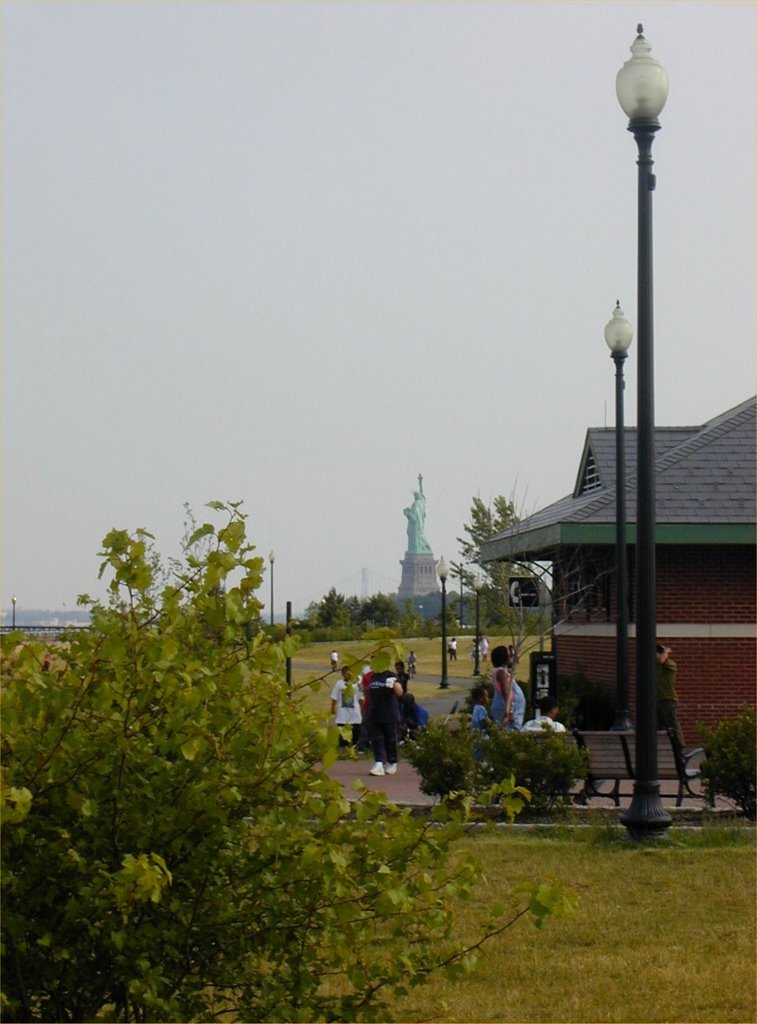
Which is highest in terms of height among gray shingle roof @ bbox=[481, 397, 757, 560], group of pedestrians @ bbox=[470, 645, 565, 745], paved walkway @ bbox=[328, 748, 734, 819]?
gray shingle roof @ bbox=[481, 397, 757, 560]

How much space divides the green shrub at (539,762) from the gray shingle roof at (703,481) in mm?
10981

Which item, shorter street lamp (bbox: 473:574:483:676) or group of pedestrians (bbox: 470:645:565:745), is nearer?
group of pedestrians (bbox: 470:645:565:745)

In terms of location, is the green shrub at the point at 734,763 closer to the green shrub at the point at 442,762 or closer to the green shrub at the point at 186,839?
the green shrub at the point at 442,762

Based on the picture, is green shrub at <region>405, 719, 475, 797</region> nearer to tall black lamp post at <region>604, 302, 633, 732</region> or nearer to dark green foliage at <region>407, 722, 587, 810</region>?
dark green foliage at <region>407, 722, 587, 810</region>

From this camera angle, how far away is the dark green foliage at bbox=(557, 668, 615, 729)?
2591 centimetres

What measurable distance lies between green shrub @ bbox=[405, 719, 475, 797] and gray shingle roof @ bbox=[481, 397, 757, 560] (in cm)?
1073

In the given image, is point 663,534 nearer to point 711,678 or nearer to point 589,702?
point 711,678

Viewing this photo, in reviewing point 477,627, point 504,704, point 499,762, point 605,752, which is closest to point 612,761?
point 605,752

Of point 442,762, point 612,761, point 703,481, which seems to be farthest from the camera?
point 703,481

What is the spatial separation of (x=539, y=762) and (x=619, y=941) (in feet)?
17.7

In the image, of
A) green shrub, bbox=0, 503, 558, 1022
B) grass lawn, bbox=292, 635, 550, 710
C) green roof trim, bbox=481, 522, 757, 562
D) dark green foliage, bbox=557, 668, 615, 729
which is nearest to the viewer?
green shrub, bbox=0, 503, 558, 1022

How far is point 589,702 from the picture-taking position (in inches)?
1052

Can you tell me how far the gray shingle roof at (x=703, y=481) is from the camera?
25.9 meters

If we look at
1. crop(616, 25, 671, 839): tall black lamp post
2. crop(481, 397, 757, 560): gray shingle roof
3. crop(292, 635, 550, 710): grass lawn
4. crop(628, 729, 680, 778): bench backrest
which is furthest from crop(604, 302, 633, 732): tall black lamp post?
crop(292, 635, 550, 710): grass lawn
